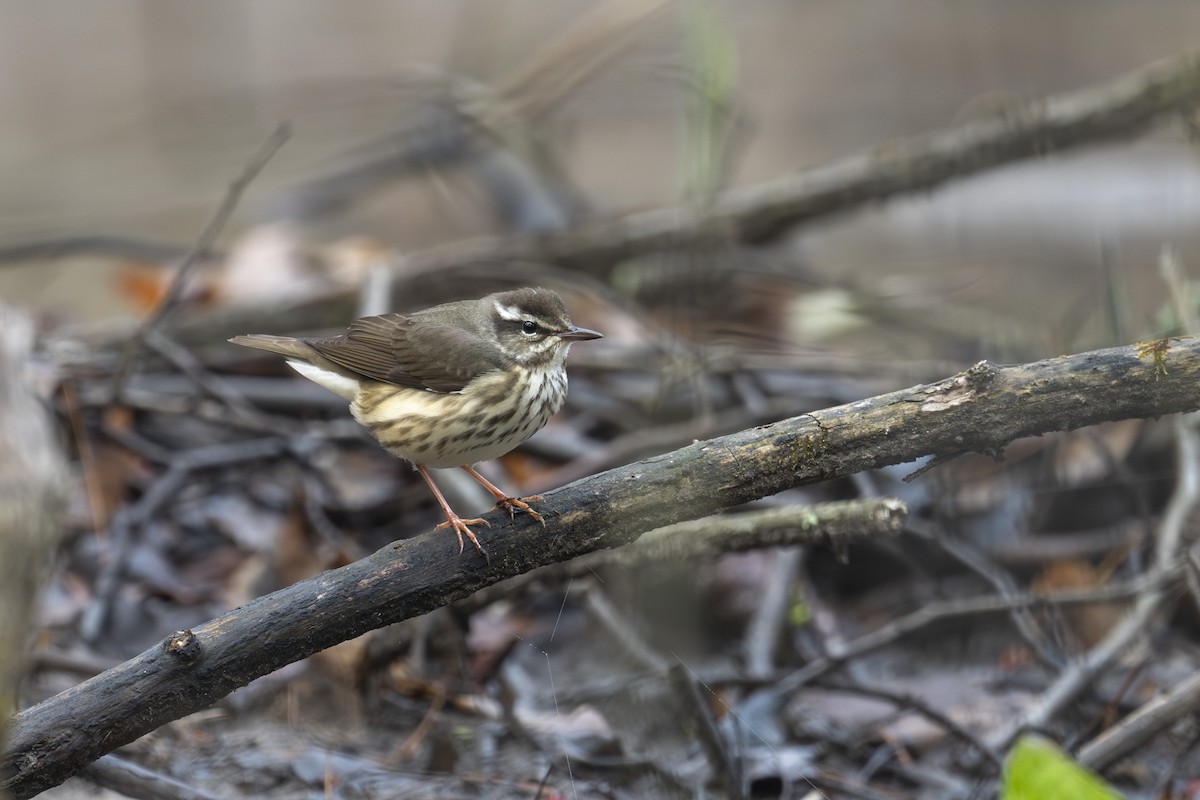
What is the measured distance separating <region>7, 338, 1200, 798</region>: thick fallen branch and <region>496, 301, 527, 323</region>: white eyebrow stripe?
1.23 meters

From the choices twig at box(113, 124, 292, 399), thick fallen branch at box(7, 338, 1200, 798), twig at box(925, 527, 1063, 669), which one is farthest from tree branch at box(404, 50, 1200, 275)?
thick fallen branch at box(7, 338, 1200, 798)

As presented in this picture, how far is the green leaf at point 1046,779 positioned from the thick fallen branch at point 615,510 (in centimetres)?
66

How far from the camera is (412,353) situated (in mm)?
3818

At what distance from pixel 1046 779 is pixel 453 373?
2.20 m

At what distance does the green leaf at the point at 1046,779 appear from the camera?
6.98ft

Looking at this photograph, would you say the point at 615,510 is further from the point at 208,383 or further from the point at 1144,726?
the point at 208,383

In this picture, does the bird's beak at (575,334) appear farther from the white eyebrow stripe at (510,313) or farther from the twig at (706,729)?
the twig at (706,729)

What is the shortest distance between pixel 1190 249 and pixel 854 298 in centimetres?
387

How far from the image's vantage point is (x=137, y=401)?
5414 millimetres

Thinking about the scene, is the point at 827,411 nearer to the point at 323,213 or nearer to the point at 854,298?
the point at 854,298

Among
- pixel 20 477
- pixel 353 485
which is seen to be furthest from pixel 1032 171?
pixel 20 477

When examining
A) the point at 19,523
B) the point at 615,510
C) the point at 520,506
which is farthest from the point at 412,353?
the point at 19,523

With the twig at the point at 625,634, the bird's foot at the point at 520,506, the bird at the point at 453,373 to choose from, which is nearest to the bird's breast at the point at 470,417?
the bird at the point at 453,373

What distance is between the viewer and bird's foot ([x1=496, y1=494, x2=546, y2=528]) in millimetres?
2764
